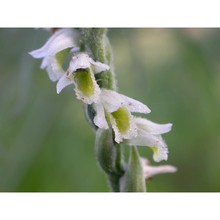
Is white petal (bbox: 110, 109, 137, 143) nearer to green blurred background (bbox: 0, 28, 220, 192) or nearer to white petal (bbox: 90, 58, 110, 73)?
white petal (bbox: 90, 58, 110, 73)

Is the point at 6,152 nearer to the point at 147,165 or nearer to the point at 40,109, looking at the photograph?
the point at 40,109

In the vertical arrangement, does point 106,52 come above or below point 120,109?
above

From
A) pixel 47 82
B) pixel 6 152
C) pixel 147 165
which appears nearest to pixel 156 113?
pixel 47 82

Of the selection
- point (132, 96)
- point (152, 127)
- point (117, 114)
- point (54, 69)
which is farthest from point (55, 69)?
point (132, 96)

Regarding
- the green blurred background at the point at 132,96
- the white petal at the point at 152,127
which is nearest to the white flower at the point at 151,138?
the white petal at the point at 152,127

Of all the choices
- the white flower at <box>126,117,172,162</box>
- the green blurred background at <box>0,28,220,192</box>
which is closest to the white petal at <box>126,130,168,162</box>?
the white flower at <box>126,117,172,162</box>

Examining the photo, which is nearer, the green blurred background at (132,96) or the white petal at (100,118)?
the white petal at (100,118)

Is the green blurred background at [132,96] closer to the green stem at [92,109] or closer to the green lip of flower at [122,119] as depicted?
the green stem at [92,109]

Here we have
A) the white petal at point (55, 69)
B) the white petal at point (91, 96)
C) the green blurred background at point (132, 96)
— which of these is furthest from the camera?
the green blurred background at point (132, 96)
